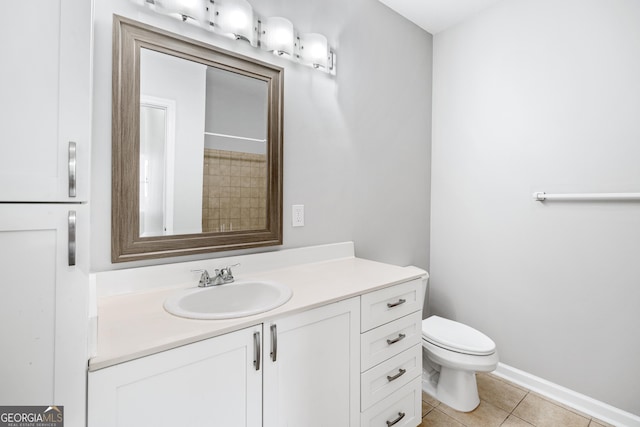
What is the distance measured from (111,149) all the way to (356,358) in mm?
1256

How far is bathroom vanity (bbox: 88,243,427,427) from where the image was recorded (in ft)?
2.52

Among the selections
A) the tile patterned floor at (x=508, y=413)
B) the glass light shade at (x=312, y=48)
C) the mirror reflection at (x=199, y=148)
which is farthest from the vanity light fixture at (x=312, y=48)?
the tile patterned floor at (x=508, y=413)

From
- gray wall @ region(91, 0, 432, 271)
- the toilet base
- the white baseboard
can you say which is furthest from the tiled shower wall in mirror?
the white baseboard

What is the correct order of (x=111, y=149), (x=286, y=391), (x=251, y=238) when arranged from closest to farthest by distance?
(x=286, y=391), (x=111, y=149), (x=251, y=238)

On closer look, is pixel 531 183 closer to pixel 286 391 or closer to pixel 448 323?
pixel 448 323

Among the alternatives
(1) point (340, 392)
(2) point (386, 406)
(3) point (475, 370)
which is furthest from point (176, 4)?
(3) point (475, 370)

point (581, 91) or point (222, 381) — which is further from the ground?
point (581, 91)

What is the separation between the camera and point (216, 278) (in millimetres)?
1284

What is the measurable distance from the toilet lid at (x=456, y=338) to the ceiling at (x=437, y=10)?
213 centimetres

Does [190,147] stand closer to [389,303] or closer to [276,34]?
[276,34]

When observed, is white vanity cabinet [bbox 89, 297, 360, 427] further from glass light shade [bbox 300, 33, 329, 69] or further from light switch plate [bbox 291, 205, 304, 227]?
glass light shade [bbox 300, 33, 329, 69]

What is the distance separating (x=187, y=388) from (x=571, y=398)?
6.94 feet

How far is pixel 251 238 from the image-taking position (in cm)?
149

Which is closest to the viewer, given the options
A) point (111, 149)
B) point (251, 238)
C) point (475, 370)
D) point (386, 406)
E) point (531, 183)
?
point (111, 149)
